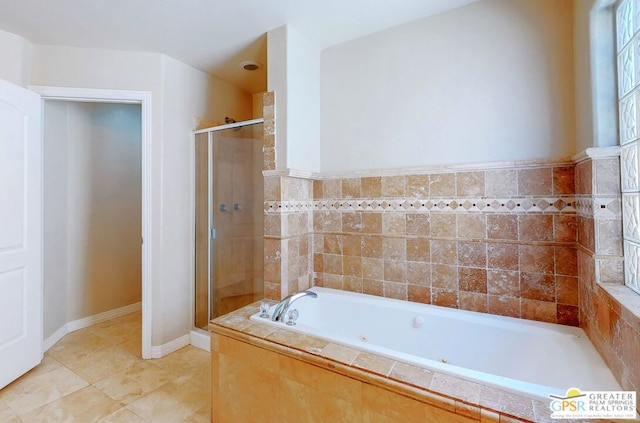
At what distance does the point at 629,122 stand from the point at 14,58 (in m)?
3.61

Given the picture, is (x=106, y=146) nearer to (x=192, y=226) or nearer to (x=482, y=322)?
(x=192, y=226)

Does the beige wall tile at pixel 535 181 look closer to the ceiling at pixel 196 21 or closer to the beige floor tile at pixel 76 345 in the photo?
the ceiling at pixel 196 21

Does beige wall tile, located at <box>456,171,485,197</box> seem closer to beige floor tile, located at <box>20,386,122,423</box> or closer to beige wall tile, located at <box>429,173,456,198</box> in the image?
beige wall tile, located at <box>429,173,456,198</box>

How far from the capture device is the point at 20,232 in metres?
2.05

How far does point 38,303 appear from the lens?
Result: 220 cm

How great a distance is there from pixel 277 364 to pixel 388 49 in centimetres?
212

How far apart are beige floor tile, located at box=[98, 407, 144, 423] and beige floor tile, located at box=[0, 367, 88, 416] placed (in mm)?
467

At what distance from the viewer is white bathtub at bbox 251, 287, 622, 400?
1201 mm


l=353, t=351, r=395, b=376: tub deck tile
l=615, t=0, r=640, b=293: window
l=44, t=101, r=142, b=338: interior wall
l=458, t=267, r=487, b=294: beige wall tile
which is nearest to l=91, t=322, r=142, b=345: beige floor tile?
l=44, t=101, r=142, b=338: interior wall

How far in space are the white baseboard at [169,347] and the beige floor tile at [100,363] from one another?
118 mm

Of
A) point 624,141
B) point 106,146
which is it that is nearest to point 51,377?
point 106,146

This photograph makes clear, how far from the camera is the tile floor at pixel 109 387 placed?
1.72 metres

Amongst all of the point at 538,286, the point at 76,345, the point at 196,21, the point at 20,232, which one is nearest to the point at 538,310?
the point at 538,286

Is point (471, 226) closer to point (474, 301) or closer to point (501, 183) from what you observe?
point (501, 183)
